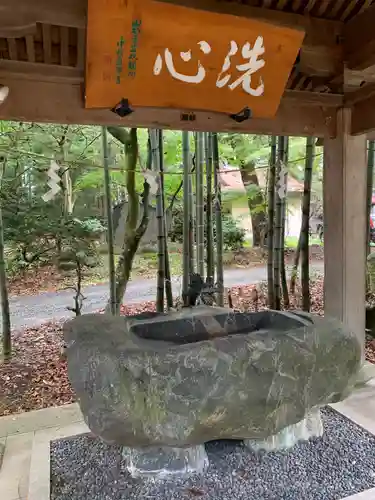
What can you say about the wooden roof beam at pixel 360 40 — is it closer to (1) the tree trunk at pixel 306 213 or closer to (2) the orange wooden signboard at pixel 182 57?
(2) the orange wooden signboard at pixel 182 57

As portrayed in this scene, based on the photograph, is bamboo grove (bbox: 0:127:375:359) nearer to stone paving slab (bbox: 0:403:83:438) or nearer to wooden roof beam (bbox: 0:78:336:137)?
wooden roof beam (bbox: 0:78:336:137)

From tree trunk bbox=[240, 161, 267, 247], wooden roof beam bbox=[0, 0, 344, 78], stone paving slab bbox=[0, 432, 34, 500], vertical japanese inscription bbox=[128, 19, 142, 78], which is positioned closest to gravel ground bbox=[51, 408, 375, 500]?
stone paving slab bbox=[0, 432, 34, 500]

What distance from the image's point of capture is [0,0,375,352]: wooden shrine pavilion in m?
2.33

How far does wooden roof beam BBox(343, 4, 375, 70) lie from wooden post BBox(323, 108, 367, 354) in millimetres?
510

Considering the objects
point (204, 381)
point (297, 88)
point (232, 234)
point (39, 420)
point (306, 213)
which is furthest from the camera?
point (232, 234)

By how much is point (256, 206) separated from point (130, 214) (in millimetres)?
2715

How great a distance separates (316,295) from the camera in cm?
650

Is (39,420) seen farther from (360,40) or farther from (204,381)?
(360,40)

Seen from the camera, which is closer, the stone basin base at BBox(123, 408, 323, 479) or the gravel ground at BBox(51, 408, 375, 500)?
the gravel ground at BBox(51, 408, 375, 500)

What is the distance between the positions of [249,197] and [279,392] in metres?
4.79

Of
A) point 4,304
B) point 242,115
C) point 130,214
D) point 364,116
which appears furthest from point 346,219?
point 4,304

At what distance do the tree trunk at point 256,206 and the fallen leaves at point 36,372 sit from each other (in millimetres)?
2462

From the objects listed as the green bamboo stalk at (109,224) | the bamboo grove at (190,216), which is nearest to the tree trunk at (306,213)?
the bamboo grove at (190,216)

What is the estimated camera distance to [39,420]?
3025 mm
